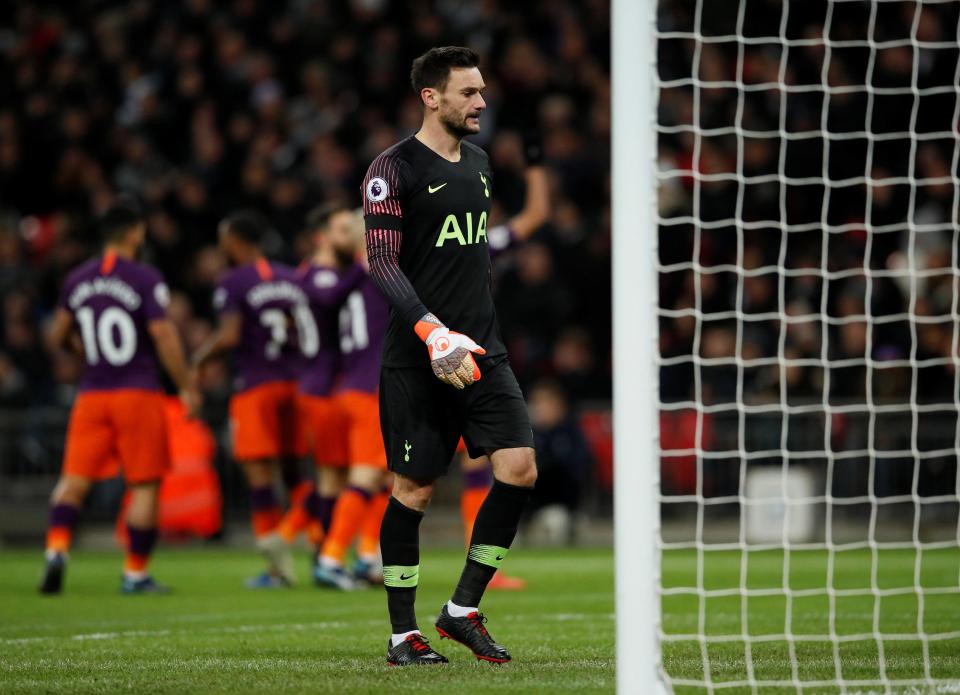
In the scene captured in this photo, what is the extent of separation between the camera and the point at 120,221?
30.1 ft

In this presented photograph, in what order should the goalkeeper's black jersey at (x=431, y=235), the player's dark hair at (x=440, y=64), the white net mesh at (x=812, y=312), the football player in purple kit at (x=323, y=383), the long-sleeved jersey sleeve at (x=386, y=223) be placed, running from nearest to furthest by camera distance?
the long-sleeved jersey sleeve at (x=386, y=223), the goalkeeper's black jersey at (x=431, y=235), the player's dark hair at (x=440, y=64), the football player in purple kit at (x=323, y=383), the white net mesh at (x=812, y=312)

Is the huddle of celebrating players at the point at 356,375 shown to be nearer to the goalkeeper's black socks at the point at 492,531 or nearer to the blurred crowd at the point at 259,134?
the goalkeeper's black socks at the point at 492,531

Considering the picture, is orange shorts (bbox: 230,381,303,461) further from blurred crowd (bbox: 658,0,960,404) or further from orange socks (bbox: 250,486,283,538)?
blurred crowd (bbox: 658,0,960,404)

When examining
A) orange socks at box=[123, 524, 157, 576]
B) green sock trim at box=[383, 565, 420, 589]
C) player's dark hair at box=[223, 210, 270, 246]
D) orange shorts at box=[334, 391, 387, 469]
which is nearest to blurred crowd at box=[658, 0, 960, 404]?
player's dark hair at box=[223, 210, 270, 246]

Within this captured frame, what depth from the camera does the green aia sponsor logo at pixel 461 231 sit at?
545 centimetres

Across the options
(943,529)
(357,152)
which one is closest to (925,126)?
(943,529)

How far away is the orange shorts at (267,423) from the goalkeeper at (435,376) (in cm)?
477

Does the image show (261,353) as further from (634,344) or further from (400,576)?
(634,344)

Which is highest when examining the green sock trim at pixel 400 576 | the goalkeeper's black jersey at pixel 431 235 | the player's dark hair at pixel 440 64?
the player's dark hair at pixel 440 64

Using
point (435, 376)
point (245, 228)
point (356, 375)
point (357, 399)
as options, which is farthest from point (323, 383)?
point (435, 376)

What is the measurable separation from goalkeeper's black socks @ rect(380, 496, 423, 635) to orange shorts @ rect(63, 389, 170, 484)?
4.04 meters

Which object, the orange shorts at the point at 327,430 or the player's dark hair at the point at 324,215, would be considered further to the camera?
the orange shorts at the point at 327,430

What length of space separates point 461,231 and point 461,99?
50 cm

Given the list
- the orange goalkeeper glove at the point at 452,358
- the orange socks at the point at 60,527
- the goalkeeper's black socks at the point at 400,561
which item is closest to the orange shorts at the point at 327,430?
the orange socks at the point at 60,527
